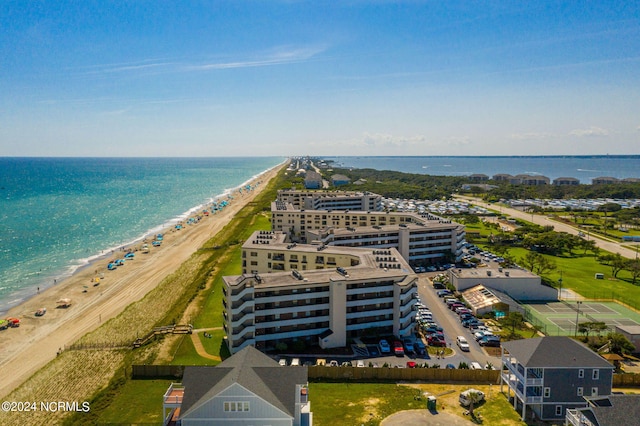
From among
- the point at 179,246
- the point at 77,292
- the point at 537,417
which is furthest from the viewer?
the point at 179,246

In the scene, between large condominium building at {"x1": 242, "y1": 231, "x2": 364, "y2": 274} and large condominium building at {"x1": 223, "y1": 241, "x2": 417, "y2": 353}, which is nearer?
large condominium building at {"x1": 223, "y1": 241, "x2": 417, "y2": 353}

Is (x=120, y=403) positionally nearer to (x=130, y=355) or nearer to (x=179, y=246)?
(x=130, y=355)

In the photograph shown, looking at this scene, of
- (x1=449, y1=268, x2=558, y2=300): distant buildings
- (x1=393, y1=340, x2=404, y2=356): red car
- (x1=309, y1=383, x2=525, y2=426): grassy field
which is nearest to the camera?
(x1=309, y1=383, x2=525, y2=426): grassy field

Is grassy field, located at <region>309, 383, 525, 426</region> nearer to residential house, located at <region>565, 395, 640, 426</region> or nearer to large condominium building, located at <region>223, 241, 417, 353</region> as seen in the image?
residential house, located at <region>565, 395, 640, 426</region>

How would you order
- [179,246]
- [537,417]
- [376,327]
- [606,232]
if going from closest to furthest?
[537,417], [376,327], [179,246], [606,232]

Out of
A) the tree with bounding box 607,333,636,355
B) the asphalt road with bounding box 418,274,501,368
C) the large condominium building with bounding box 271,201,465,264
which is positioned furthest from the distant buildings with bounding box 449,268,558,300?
the tree with bounding box 607,333,636,355

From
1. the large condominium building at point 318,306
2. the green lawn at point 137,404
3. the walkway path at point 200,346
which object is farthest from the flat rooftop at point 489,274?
the green lawn at point 137,404

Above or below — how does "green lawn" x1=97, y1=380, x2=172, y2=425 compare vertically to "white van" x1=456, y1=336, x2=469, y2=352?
below

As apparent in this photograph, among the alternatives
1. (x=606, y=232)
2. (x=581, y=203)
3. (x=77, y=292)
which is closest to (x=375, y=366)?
(x=77, y=292)

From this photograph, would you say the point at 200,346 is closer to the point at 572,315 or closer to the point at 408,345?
the point at 408,345
